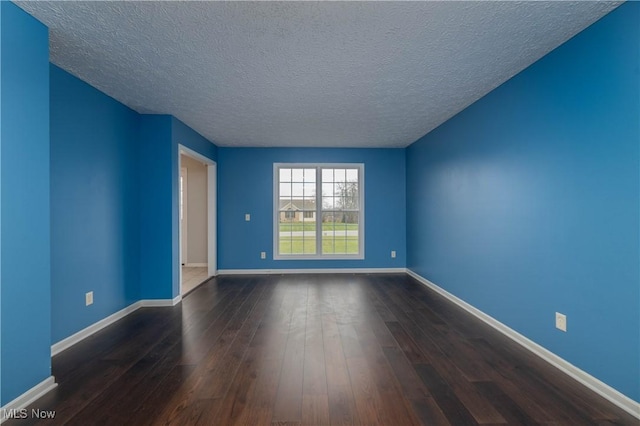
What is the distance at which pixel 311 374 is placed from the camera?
2154mm

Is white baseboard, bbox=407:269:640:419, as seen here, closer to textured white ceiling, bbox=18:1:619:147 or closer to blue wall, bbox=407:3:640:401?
blue wall, bbox=407:3:640:401

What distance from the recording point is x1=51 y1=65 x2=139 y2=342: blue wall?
2584 mm

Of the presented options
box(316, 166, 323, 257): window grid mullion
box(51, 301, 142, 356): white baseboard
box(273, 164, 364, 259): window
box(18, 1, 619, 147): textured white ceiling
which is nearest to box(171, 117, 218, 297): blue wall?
box(18, 1, 619, 147): textured white ceiling

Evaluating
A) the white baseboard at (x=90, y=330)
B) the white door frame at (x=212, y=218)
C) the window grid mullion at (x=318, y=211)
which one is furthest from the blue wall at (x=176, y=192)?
the window grid mullion at (x=318, y=211)

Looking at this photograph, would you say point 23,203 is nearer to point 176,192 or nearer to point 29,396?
point 29,396

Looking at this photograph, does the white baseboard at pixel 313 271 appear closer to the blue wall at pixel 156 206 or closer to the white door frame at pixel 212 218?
the white door frame at pixel 212 218

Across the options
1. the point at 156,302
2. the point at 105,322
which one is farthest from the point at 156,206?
the point at 105,322

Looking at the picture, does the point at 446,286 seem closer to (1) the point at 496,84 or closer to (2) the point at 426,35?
(1) the point at 496,84

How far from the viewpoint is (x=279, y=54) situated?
2293 millimetres

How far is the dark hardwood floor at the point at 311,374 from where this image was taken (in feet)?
5.68

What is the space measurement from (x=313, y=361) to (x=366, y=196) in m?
3.89

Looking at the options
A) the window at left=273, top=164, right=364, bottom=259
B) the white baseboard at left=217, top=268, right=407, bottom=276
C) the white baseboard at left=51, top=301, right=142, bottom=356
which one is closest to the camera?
the white baseboard at left=51, top=301, right=142, bottom=356

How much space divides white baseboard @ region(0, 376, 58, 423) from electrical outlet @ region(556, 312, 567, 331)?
3.75 metres

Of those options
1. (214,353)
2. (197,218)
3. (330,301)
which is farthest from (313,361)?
(197,218)
